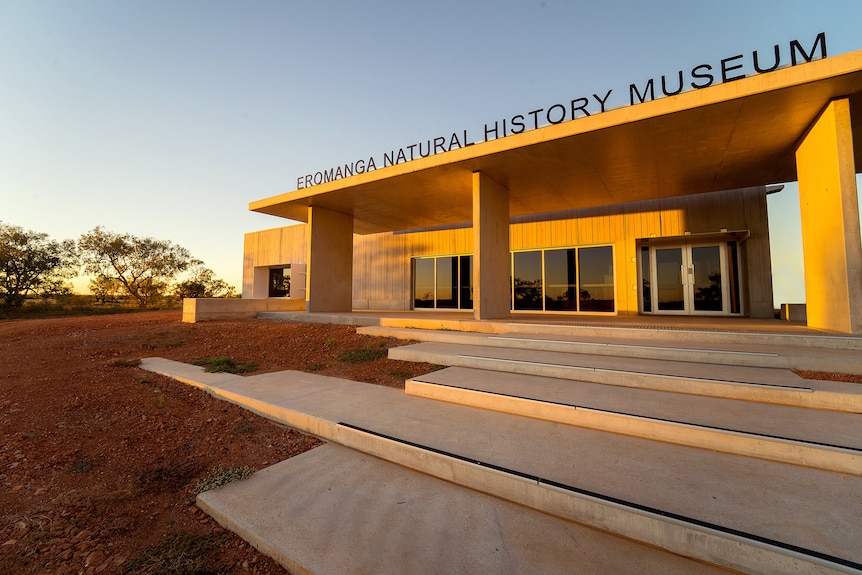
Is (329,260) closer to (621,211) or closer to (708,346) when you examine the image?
(621,211)

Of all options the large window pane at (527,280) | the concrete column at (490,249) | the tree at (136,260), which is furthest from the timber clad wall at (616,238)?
the tree at (136,260)

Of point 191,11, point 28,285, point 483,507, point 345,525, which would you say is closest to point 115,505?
point 345,525

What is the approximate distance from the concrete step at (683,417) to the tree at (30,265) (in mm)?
28582

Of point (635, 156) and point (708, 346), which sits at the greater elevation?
point (635, 156)

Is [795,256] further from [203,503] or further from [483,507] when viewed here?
[203,503]

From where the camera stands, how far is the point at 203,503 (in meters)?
2.34

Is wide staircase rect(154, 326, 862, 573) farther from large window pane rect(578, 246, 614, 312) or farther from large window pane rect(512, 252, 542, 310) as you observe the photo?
large window pane rect(512, 252, 542, 310)

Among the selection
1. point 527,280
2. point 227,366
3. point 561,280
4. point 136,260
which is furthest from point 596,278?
point 136,260

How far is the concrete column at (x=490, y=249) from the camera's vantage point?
8.39 meters


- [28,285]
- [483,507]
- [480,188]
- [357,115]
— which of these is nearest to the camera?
[483,507]

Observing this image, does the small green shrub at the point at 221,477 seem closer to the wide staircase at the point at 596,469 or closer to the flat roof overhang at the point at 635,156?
the wide staircase at the point at 596,469

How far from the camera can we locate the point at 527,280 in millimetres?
12461

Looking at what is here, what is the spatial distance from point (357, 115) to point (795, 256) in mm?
13933

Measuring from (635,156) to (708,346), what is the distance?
4.73 metres
